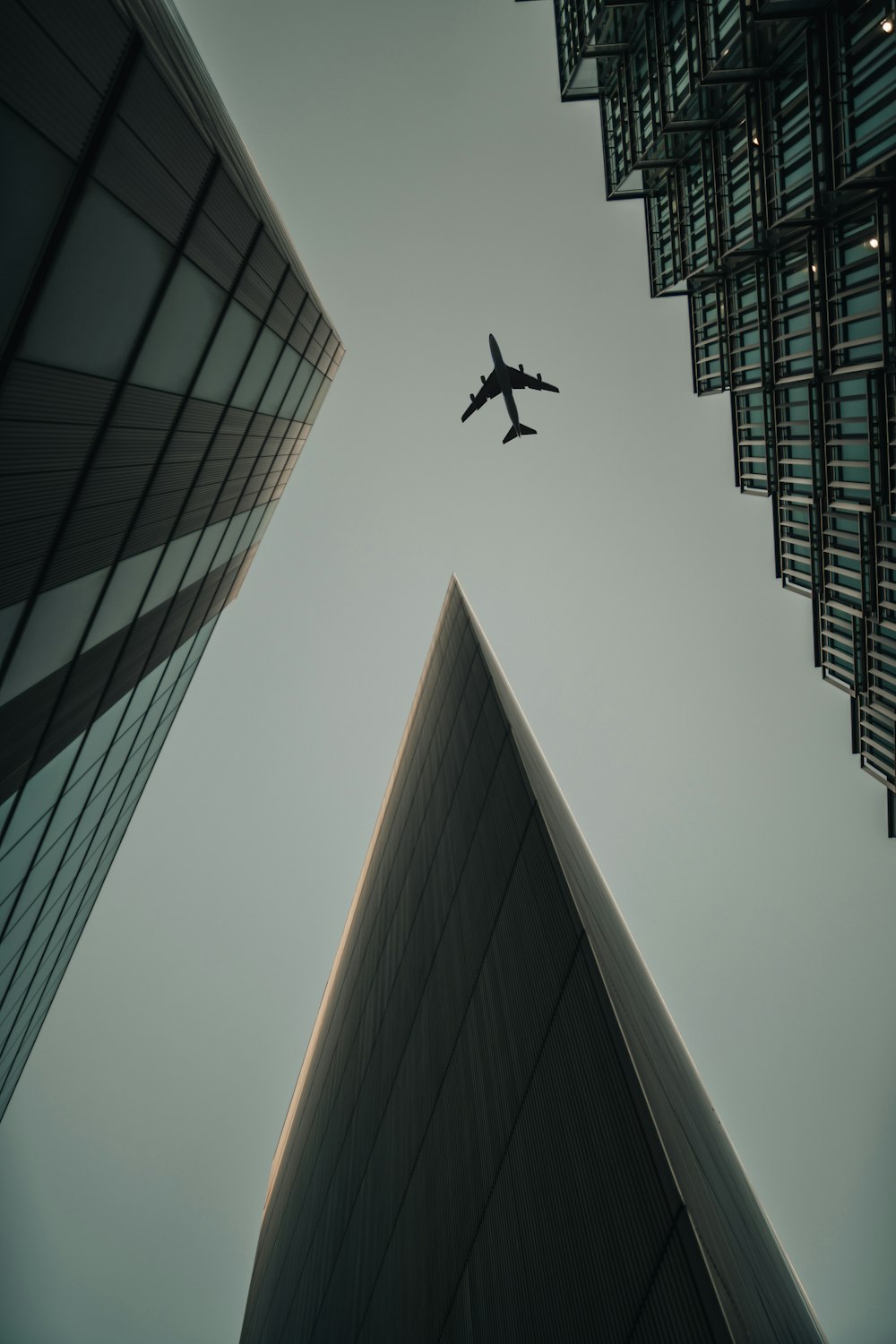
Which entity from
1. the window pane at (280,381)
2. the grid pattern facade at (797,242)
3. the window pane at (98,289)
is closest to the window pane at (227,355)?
the window pane at (280,381)

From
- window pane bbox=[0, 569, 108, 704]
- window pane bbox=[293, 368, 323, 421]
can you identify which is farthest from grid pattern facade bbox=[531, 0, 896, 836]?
window pane bbox=[0, 569, 108, 704]

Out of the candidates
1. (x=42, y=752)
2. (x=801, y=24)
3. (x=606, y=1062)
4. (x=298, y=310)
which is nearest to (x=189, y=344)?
(x=298, y=310)

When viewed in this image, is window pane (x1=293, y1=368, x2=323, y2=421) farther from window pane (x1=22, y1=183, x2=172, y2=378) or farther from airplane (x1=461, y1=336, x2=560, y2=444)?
airplane (x1=461, y1=336, x2=560, y2=444)

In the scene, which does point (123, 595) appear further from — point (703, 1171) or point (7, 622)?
point (703, 1171)

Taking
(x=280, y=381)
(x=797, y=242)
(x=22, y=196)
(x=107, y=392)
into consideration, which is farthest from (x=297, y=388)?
(x=797, y=242)

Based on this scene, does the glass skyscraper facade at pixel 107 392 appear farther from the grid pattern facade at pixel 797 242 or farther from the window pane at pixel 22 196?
the grid pattern facade at pixel 797 242
